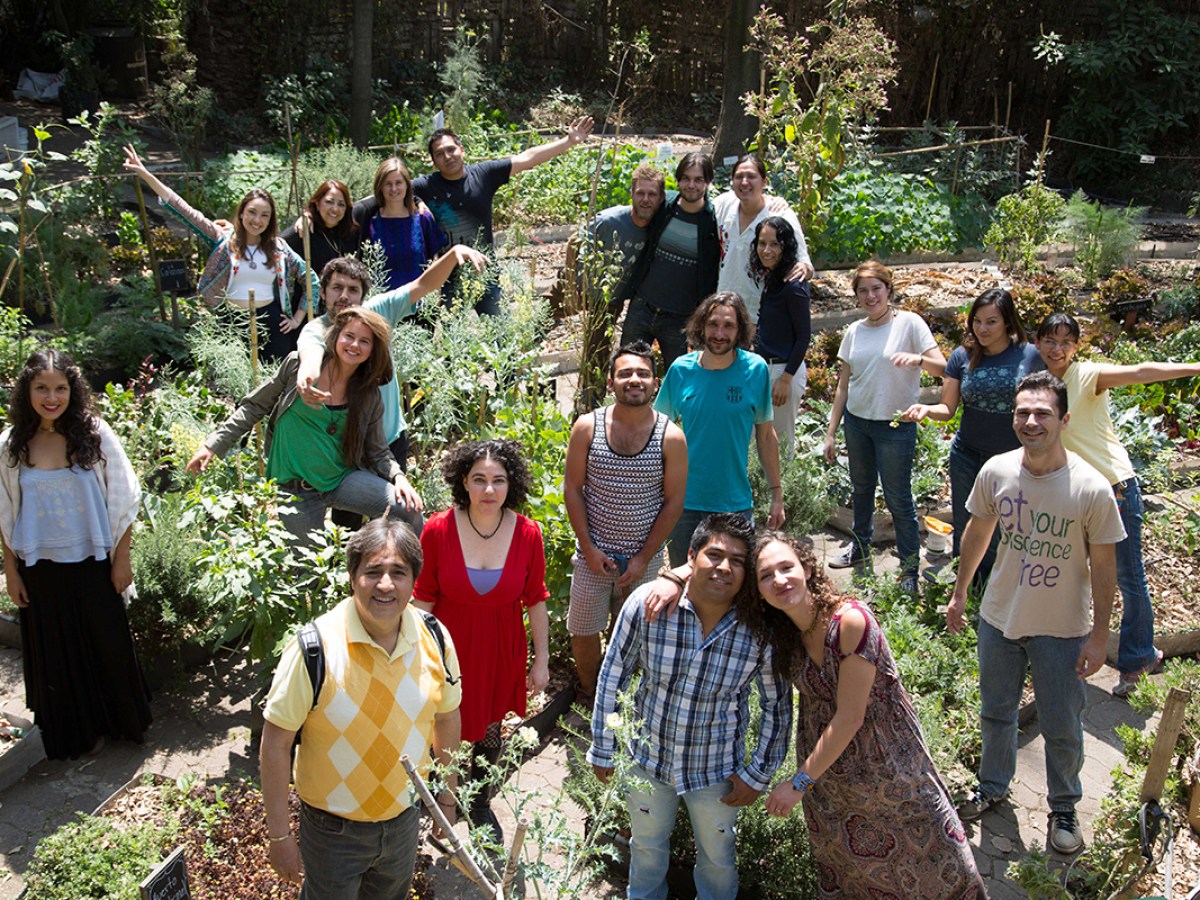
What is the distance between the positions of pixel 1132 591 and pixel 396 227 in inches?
154

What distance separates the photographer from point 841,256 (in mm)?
9969

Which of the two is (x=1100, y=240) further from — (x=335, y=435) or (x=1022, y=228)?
(x=335, y=435)

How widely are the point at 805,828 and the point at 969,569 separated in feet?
3.66

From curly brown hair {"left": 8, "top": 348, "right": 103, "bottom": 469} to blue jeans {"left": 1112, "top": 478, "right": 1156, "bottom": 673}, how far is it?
3.88m

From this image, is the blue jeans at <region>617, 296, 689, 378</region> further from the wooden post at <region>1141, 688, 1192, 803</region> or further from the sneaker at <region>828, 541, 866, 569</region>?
the wooden post at <region>1141, 688, 1192, 803</region>

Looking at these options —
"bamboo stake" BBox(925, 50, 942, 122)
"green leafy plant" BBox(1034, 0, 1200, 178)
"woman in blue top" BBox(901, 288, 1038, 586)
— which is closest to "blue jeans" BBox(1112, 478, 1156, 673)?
"woman in blue top" BBox(901, 288, 1038, 586)

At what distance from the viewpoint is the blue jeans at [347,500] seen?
4219 mm

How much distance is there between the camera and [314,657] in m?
2.72

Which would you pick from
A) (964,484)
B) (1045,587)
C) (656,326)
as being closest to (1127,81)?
(656,326)

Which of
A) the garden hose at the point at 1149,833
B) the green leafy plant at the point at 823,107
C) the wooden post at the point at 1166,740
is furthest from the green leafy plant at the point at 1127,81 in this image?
the garden hose at the point at 1149,833

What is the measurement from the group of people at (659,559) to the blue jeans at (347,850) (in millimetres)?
10

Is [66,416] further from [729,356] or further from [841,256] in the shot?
[841,256]

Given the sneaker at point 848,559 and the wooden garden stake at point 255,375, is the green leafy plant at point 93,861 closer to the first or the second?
the wooden garden stake at point 255,375

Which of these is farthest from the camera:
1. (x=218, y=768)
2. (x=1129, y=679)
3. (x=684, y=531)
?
(x=1129, y=679)
